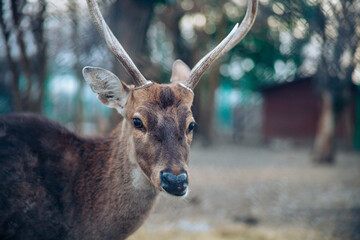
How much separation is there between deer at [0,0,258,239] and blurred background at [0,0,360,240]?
4.74 ft

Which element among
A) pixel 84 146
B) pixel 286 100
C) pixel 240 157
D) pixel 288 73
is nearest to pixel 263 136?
pixel 286 100

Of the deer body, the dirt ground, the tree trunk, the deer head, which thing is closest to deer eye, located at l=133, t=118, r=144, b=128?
the deer head

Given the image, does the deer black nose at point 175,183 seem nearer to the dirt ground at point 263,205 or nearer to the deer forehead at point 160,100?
the deer forehead at point 160,100

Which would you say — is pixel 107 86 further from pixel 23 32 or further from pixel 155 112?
pixel 23 32

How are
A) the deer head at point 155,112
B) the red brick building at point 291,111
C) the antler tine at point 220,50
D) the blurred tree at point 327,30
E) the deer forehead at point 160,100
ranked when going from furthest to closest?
the red brick building at point 291,111, the blurred tree at point 327,30, the antler tine at point 220,50, the deer forehead at point 160,100, the deer head at point 155,112

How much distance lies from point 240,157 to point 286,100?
5.73m

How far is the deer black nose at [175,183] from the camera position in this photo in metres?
2.30

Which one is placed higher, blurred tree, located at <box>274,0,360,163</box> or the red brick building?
blurred tree, located at <box>274,0,360,163</box>

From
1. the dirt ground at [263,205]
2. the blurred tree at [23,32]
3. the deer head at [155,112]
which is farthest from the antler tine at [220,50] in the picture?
the blurred tree at [23,32]

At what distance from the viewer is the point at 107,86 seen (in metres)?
2.84

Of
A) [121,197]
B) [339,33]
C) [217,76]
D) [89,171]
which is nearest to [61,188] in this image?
[89,171]

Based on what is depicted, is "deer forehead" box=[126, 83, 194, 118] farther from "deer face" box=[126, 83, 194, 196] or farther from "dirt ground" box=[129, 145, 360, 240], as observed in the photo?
"dirt ground" box=[129, 145, 360, 240]

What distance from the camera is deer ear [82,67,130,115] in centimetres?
273

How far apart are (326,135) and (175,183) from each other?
32.0 ft
